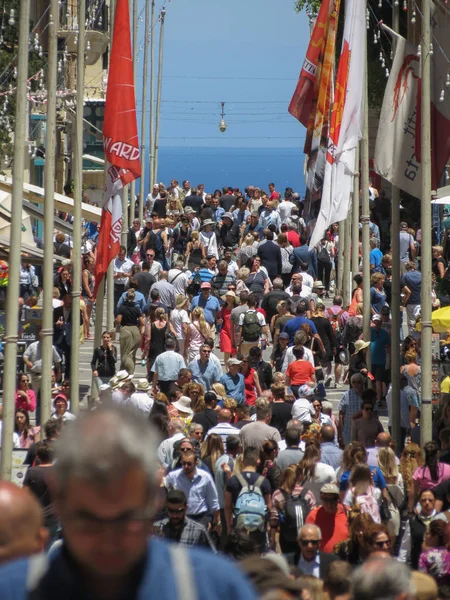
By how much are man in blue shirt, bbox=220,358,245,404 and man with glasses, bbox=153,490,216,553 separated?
804 cm

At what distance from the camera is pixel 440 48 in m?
14.8

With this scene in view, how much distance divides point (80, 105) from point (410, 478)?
8.40 meters

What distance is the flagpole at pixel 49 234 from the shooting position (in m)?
15.2

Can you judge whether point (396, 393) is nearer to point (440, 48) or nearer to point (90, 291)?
point (440, 48)

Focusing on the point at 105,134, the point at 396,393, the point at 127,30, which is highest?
the point at 127,30

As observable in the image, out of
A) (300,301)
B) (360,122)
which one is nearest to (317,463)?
(360,122)

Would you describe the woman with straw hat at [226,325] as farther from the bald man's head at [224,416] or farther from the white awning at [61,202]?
the bald man's head at [224,416]

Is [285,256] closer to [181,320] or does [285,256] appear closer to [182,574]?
[181,320]

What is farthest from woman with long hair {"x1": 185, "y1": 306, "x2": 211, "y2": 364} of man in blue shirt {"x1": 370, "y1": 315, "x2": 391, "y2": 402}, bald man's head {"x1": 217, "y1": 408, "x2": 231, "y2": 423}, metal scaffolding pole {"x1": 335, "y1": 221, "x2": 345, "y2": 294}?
metal scaffolding pole {"x1": 335, "y1": 221, "x2": 345, "y2": 294}

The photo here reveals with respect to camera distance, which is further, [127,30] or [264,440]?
[127,30]

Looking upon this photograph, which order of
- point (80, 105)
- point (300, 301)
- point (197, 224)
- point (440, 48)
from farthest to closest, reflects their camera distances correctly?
point (197, 224) < point (300, 301) < point (80, 105) < point (440, 48)

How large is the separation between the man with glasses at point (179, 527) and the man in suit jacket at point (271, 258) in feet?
60.1

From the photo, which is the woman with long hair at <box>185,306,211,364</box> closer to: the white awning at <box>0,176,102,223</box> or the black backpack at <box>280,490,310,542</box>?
the white awning at <box>0,176,102,223</box>

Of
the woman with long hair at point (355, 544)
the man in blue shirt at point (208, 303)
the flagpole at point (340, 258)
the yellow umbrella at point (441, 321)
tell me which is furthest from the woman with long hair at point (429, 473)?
the flagpole at point (340, 258)
